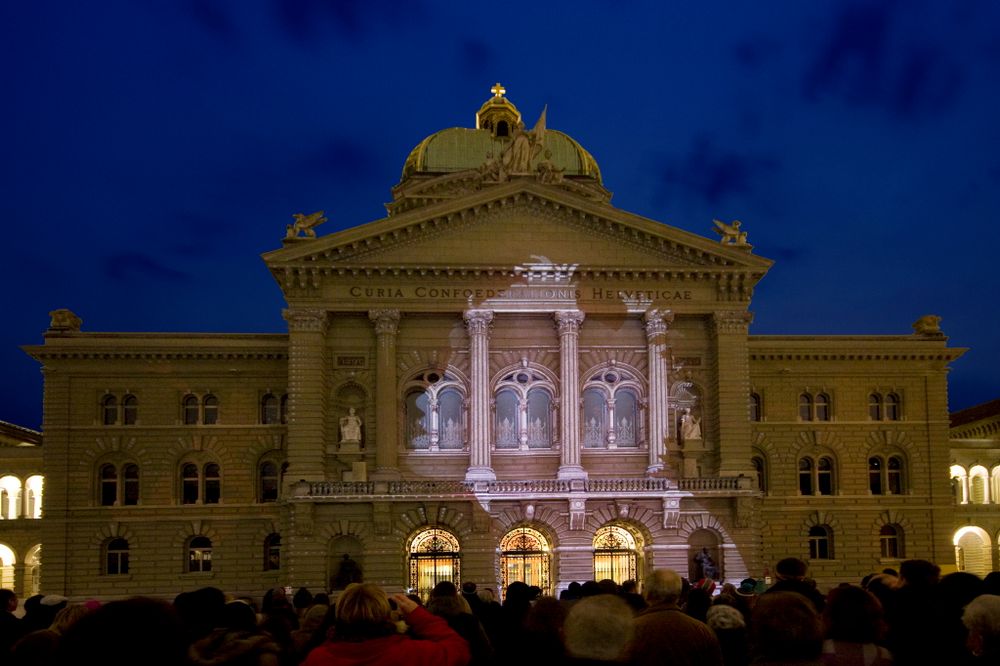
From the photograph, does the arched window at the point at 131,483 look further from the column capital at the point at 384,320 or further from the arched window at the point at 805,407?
the arched window at the point at 805,407

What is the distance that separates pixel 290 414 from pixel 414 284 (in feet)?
25.4

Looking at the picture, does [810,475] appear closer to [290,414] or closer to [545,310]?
[545,310]

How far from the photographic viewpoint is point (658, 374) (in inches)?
1880

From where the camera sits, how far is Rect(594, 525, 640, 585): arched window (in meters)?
46.2

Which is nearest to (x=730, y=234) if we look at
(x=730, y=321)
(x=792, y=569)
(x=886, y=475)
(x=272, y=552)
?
(x=730, y=321)

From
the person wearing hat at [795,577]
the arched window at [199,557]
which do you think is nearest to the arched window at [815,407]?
the arched window at [199,557]

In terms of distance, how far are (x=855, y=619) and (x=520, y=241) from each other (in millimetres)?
39812

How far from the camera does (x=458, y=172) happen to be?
63.1 m

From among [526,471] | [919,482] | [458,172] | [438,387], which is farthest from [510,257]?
[919,482]

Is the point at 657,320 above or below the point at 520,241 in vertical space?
below

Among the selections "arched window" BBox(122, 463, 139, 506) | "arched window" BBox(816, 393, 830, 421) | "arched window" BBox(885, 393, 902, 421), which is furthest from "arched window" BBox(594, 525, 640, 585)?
"arched window" BBox(122, 463, 139, 506)

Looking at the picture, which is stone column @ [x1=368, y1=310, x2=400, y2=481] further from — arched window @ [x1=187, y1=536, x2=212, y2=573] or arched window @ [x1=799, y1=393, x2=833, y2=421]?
arched window @ [x1=799, y1=393, x2=833, y2=421]

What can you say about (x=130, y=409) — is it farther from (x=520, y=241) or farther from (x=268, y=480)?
(x=520, y=241)

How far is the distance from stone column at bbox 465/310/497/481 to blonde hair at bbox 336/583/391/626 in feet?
127
